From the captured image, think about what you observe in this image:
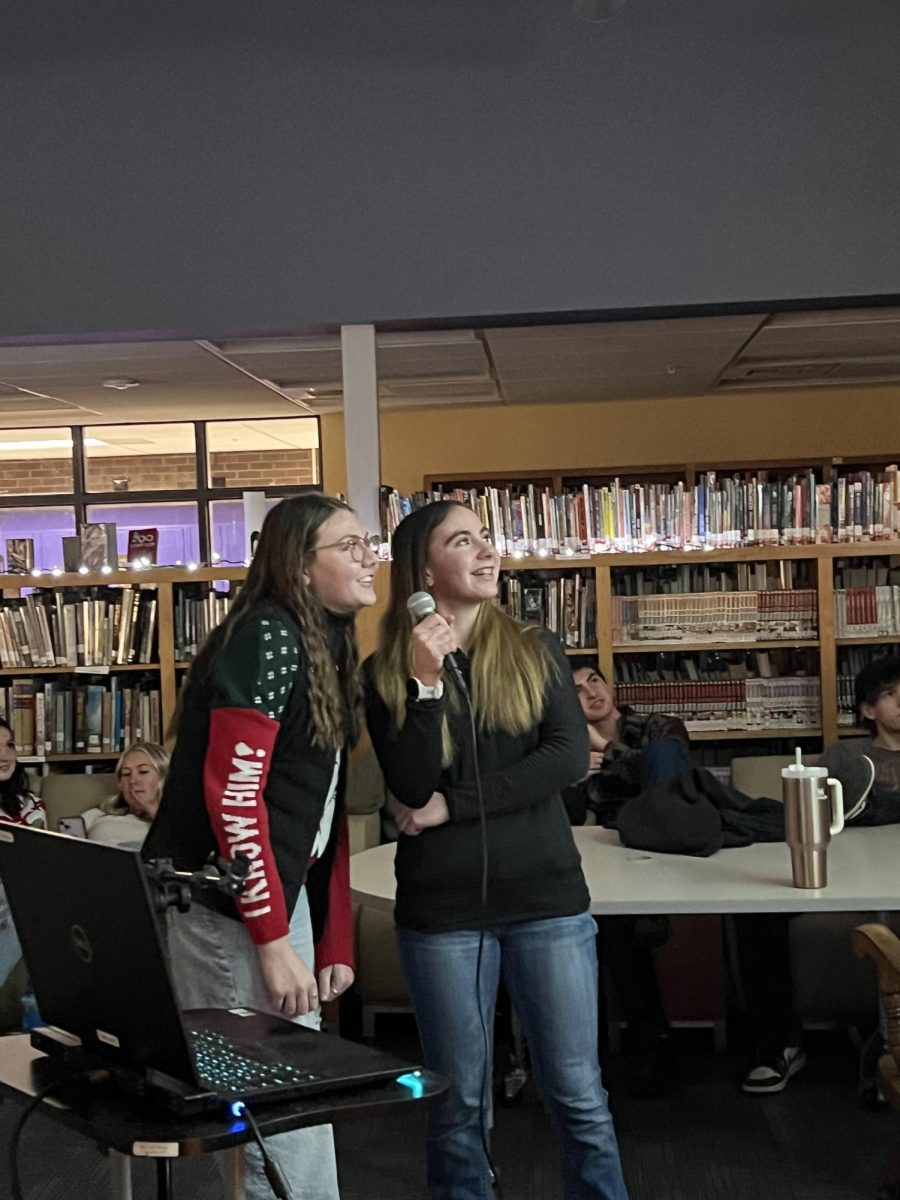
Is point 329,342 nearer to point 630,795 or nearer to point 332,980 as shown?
point 630,795

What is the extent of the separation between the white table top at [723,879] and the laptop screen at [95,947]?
4.67 ft

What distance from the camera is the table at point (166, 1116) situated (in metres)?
1.40

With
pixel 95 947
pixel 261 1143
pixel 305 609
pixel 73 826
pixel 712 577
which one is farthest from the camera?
pixel 712 577

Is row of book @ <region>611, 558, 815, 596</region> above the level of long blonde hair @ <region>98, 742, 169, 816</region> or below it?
above

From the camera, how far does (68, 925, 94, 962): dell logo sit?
154 cm

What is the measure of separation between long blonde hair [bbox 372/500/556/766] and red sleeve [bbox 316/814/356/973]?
9.4 inches

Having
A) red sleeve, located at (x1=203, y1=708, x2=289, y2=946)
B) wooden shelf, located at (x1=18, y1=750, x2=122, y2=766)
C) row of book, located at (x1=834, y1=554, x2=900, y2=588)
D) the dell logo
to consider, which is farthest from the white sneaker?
wooden shelf, located at (x1=18, y1=750, x2=122, y2=766)

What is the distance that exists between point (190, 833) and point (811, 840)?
1431 millimetres

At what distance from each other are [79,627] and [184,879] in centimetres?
492

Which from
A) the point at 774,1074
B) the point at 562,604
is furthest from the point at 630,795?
the point at 562,604

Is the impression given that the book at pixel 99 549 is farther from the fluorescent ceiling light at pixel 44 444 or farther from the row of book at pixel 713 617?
the fluorescent ceiling light at pixel 44 444

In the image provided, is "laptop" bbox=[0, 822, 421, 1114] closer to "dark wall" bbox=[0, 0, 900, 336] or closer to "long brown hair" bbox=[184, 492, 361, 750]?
"long brown hair" bbox=[184, 492, 361, 750]

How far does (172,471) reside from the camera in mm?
9391

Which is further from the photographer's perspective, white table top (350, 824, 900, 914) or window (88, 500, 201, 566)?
window (88, 500, 201, 566)
